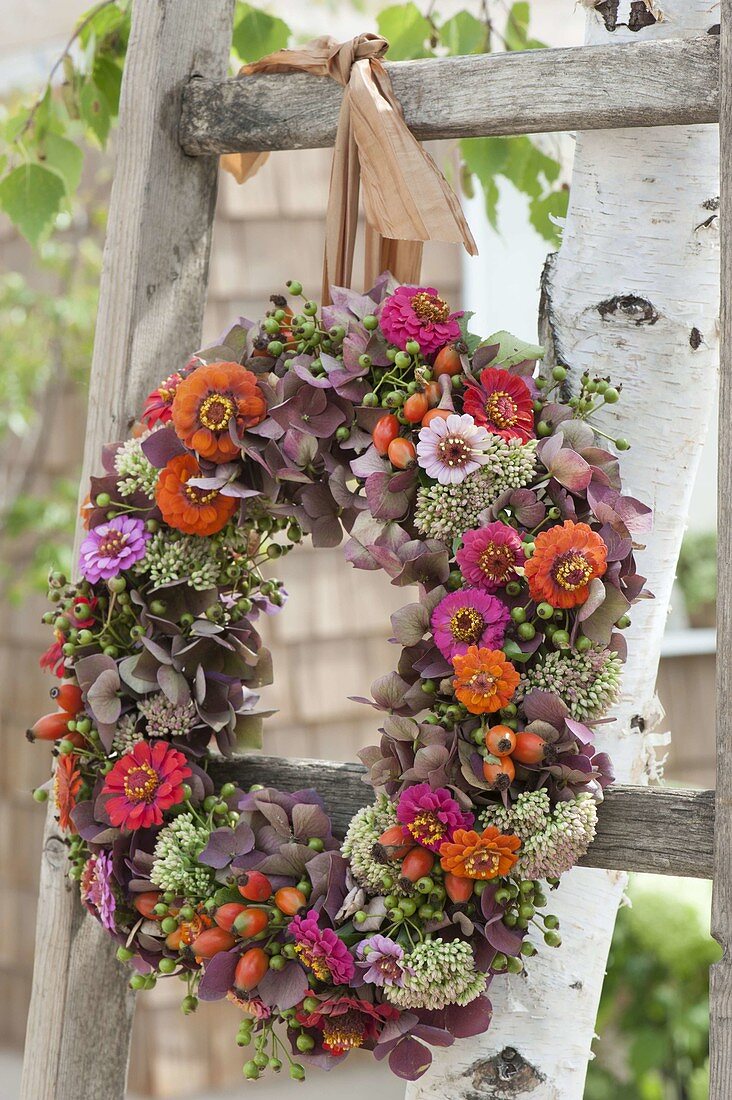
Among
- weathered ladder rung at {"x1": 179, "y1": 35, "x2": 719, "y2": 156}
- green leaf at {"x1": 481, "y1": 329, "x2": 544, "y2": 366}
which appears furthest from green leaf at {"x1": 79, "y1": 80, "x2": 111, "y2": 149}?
green leaf at {"x1": 481, "y1": 329, "x2": 544, "y2": 366}

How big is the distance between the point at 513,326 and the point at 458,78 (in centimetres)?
238

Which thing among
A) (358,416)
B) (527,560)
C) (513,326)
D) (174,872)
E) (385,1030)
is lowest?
(385,1030)

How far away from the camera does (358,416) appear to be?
102 centimetres

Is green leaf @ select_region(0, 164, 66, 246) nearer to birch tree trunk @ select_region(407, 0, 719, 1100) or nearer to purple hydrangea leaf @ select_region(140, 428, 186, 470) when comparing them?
purple hydrangea leaf @ select_region(140, 428, 186, 470)

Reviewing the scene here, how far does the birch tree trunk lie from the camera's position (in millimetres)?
1065

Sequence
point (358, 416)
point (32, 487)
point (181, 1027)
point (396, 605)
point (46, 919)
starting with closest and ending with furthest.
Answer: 1. point (358, 416)
2. point (46, 919)
3. point (181, 1027)
4. point (396, 605)
5. point (32, 487)

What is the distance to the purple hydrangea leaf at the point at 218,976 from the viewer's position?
0.99 meters

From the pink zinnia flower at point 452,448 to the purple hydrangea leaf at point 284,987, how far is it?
0.43 meters

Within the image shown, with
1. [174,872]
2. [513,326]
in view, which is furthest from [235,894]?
[513,326]

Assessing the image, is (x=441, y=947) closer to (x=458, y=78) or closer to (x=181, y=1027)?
(x=458, y=78)

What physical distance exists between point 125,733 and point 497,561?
0.42 m

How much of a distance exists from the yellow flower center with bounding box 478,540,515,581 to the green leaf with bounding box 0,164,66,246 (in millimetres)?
850

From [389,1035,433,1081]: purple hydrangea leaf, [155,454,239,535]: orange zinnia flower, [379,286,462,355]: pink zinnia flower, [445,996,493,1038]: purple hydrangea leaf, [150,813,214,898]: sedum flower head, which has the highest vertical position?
[379,286,462,355]: pink zinnia flower

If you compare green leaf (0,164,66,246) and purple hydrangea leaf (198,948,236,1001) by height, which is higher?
green leaf (0,164,66,246)
